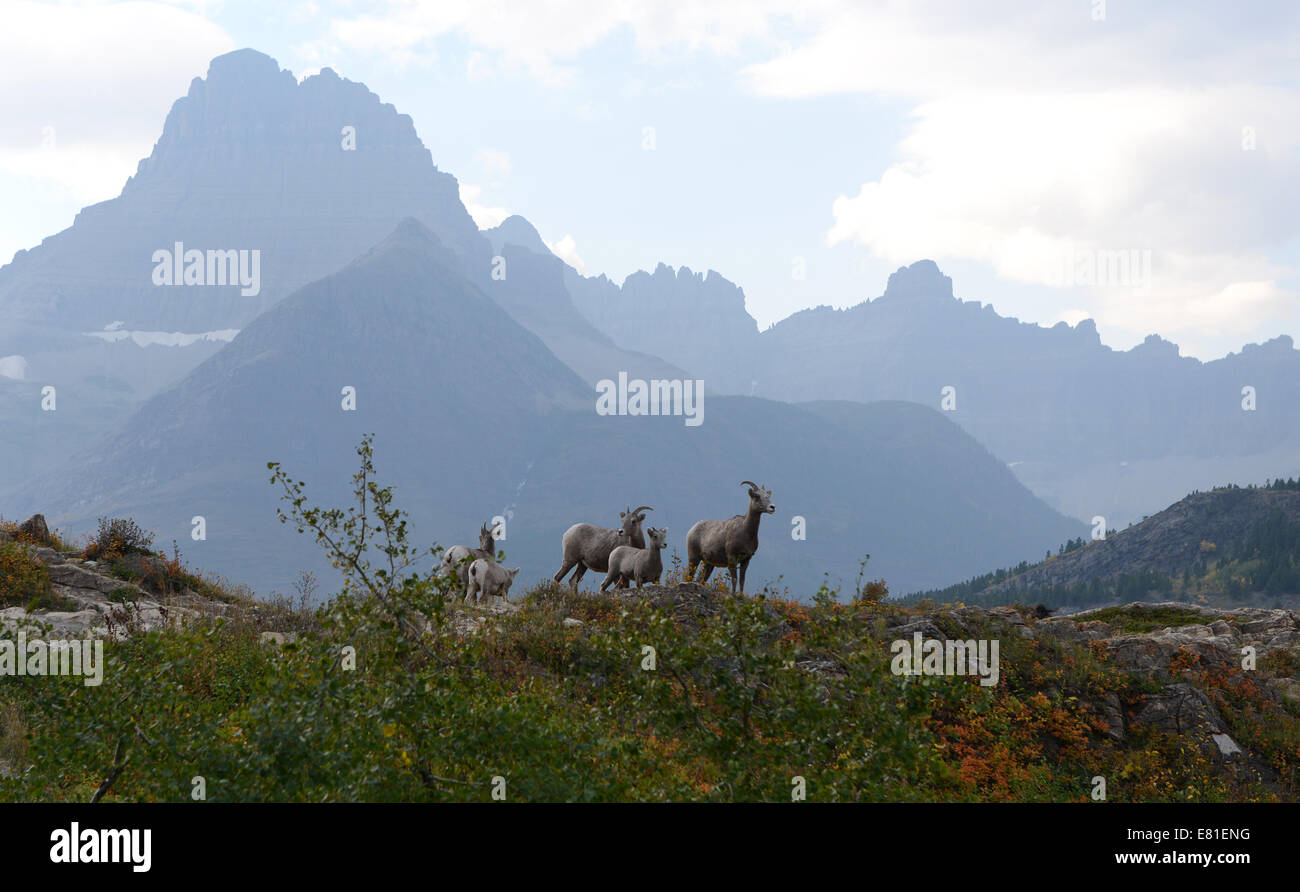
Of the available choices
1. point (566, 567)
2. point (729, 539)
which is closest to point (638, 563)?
point (729, 539)

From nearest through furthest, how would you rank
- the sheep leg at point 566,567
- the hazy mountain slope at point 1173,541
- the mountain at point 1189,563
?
the sheep leg at point 566,567, the mountain at point 1189,563, the hazy mountain slope at point 1173,541

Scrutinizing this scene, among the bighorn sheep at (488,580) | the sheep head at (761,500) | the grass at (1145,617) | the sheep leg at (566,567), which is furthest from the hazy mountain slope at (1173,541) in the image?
the bighorn sheep at (488,580)

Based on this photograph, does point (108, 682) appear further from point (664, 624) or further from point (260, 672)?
point (260, 672)

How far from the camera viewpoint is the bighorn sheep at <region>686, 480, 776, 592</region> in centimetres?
Result: 2006

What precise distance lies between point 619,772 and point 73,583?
48.2 ft

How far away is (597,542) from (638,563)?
2.44 m

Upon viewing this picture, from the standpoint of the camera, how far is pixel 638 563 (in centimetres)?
2020

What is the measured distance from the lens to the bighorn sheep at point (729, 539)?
20062 mm

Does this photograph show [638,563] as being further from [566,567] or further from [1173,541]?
[1173,541]

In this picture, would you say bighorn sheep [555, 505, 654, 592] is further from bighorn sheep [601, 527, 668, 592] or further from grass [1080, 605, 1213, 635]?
grass [1080, 605, 1213, 635]

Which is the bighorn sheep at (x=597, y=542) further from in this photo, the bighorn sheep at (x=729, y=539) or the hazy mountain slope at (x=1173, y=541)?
the hazy mountain slope at (x=1173, y=541)
